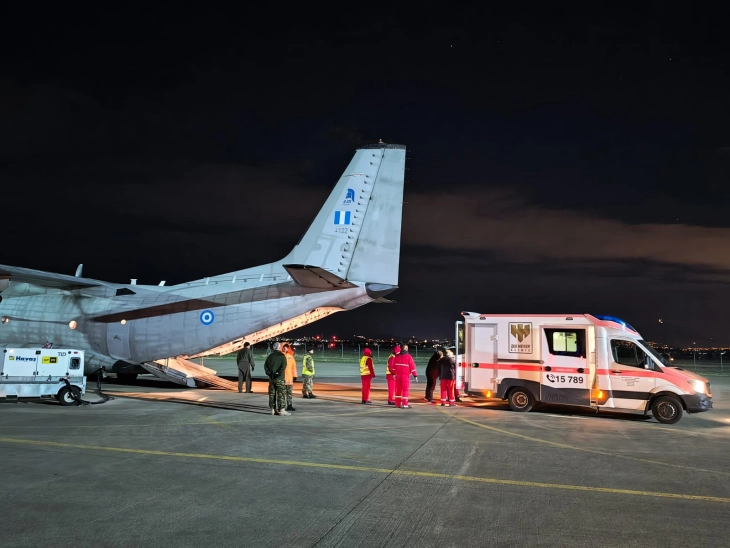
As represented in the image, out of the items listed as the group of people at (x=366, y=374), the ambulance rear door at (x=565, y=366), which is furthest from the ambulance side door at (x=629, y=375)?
the group of people at (x=366, y=374)

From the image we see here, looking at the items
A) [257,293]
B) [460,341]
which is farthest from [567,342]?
[257,293]

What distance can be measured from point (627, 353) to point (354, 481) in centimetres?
994

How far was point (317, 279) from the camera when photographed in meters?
18.2

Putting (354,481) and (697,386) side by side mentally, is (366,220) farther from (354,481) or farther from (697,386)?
(354,481)

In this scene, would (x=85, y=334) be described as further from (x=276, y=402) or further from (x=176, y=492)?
(x=176, y=492)

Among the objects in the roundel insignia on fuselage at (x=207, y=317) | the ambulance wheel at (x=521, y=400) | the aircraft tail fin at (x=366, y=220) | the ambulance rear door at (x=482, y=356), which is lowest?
the ambulance wheel at (x=521, y=400)

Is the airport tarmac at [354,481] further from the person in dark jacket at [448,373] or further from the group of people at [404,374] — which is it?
the person in dark jacket at [448,373]

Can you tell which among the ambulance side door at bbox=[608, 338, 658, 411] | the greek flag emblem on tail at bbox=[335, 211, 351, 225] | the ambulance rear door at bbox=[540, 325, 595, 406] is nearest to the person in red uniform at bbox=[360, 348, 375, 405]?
the greek flag emblem on tail at bbox=[335, 211, 351, 225]

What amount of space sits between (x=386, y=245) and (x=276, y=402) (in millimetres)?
6911

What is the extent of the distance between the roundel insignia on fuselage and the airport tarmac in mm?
6091

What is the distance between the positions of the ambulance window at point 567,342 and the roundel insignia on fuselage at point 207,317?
10.9 metres

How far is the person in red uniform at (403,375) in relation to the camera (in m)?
16.3

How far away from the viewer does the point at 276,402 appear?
1415 centimetres

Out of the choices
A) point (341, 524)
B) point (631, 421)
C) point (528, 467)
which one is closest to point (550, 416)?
point (631, 421)
